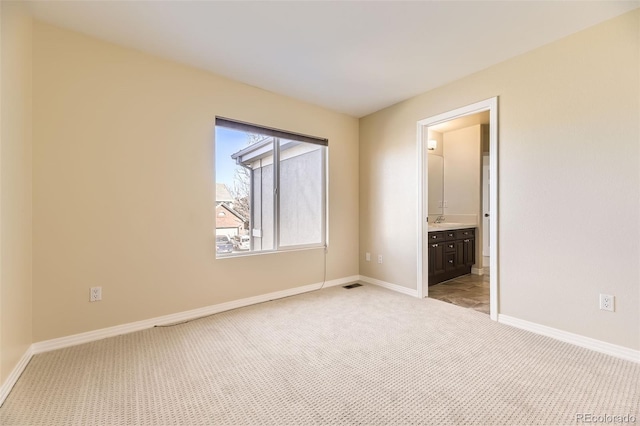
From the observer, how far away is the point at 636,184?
2.00 metres

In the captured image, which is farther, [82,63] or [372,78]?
[372,78]

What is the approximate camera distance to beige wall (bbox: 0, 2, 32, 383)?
1.64m

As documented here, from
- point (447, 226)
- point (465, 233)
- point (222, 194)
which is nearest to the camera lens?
point (222, 194)

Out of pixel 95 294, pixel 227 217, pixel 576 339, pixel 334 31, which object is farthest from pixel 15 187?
pixel 576 339

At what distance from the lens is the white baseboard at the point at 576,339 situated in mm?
2021

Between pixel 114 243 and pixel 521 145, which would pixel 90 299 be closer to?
pixel 114 243

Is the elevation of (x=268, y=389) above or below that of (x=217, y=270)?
below

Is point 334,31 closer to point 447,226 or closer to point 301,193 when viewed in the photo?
point 301,193

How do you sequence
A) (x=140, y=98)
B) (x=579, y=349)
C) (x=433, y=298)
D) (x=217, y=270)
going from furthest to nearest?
1. (x=433, y=298)
2. (x=217, y=270)
3. (x=140, y=98)
4. (x=579, y=349)

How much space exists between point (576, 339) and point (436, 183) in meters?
3.21

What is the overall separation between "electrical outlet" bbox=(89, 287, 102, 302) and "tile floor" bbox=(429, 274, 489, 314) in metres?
3.47

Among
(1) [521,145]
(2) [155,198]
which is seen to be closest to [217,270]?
(2) [155,198]

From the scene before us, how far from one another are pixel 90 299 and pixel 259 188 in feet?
6.48

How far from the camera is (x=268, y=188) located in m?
3.61
